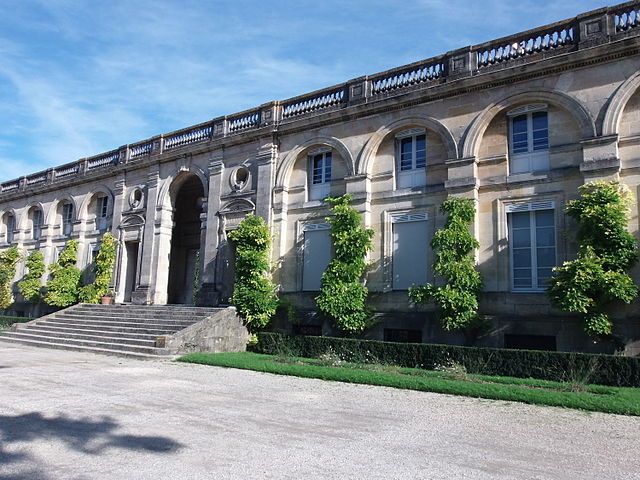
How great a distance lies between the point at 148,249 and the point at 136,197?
2958 mm

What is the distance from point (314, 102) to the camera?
1759 centimetres

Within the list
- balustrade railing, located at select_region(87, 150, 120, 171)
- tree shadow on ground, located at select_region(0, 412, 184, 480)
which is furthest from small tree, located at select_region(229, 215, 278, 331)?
balustrade railing, located at select_region(87, 150, 120, 171)


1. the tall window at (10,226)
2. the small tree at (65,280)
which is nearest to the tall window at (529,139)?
the small tree at (65,280)

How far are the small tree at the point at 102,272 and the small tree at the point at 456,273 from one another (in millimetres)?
14679

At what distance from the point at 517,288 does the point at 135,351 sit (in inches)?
412

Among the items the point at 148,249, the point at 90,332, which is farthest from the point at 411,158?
the point at 148,249

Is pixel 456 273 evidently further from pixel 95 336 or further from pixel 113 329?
pixel 95 336

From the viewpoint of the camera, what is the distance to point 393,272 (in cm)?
1494

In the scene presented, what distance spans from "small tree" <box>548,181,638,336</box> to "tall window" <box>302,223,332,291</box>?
7.34 metres

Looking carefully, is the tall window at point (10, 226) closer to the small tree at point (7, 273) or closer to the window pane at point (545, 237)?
the small tree at point (7, 273)

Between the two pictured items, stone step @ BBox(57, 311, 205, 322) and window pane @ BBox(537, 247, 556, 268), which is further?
stone step @ BBox(57, 311, 205, 322)

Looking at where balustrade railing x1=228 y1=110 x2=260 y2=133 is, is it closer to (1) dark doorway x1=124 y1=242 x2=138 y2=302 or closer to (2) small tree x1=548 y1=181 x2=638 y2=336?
(1) dark doorway x1=124 y1=242 x2=138 y2=302

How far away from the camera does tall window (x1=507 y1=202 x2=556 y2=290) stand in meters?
12.6

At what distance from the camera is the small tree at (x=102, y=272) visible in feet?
72.2
